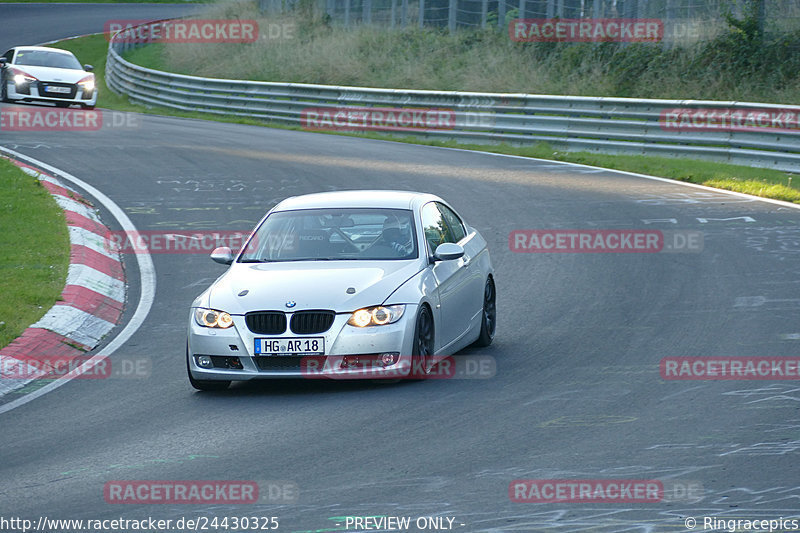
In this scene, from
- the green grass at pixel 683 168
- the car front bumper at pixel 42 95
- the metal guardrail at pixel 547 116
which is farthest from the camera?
the car front bumper at pixel 42 95

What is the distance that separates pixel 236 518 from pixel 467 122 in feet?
73.4

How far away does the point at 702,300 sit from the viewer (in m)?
12.4

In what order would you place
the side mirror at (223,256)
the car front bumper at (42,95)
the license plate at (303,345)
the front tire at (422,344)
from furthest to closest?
the car front bumper at (42,95)
the side mirror at (223,256)
the front tire at (422,344)
the license plate at (303,345)

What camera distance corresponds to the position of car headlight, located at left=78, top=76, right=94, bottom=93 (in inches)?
1228

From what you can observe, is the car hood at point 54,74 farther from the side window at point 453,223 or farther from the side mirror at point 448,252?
the side mirror at point 448,252

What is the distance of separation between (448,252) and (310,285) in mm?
1277

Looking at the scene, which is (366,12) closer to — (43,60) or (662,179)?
(43,60)

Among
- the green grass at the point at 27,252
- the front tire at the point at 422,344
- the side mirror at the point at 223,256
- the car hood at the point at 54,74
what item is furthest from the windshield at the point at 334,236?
the car hood at the point at 54,74

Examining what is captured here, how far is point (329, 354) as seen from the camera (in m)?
9.08

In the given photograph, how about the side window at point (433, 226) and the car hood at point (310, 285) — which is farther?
the side window at point (433, 226)

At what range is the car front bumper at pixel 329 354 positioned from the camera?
9.09 meters

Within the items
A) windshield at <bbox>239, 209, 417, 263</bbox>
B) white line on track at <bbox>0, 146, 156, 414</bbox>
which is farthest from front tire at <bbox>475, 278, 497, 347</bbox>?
white line on track at <bbox>0, 146, 156, 414</bbox>

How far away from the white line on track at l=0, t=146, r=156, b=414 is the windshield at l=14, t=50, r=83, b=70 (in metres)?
10.1

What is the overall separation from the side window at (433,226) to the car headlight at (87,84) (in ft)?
72.1
